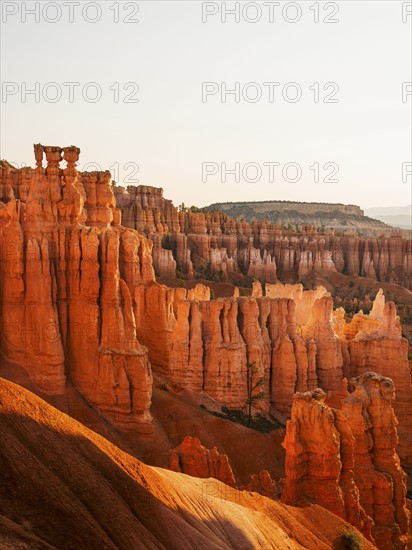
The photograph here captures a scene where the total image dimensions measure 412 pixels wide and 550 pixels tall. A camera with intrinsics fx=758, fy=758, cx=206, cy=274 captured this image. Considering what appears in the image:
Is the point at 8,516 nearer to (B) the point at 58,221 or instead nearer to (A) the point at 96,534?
(A) the point at 96,534

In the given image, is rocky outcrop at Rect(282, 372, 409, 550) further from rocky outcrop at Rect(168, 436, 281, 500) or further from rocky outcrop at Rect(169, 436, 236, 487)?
rocky outcrop at Rect(169, 436, 236, 487)

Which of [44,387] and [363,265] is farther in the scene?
[363,265]

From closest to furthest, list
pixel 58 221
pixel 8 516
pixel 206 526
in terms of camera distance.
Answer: pixel 8 516
pixel 206 526
pixel 58 221

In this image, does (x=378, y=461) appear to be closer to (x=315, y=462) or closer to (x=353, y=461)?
(x=353, y=461)

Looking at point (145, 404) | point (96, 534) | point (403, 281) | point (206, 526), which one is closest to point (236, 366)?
point (145, 404)

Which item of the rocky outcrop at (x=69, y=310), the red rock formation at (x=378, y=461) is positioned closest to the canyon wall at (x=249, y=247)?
the rocky outcrop at (x=69, y=310)

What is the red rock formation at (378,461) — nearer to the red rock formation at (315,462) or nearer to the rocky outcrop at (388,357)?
the red rock formation at (315,462)
